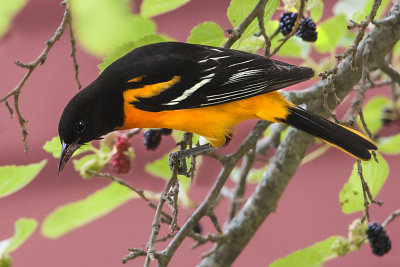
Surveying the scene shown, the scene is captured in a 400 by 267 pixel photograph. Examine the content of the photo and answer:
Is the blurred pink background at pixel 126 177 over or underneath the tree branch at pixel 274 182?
over

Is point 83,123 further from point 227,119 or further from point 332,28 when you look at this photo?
point 332,28

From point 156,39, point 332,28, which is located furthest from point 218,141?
point 332,28

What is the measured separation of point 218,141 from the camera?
1.38 meters

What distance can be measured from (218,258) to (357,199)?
15.9 inches

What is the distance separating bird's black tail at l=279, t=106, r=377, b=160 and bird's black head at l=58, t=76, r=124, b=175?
396 mm

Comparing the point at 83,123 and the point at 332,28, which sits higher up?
the point at 332,28

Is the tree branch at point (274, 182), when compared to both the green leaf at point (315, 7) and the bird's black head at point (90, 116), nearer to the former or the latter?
the green leaf at point (315, 7)

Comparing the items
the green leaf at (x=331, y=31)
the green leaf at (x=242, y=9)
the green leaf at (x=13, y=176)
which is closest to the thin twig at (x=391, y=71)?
the green leaf at (x=331, y=31)

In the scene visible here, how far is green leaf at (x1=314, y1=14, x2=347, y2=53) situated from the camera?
5.02 feet

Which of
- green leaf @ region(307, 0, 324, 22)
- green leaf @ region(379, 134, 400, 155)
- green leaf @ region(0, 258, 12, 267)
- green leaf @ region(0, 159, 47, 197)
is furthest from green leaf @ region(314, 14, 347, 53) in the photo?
green leaf @ region(0, 258, 12, 267)

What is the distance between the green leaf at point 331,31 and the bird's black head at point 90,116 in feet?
2.03

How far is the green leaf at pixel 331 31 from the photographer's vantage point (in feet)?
5.02

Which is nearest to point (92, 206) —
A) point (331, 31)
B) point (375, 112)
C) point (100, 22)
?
point (331, 31)

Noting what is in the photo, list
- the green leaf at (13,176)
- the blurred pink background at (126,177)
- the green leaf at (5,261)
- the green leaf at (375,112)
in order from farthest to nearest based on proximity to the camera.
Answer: the blurred pink background at (126,177) < the green leaf at (375,112) < the green leaf at (5,261) < the green leaf at (13,176)
